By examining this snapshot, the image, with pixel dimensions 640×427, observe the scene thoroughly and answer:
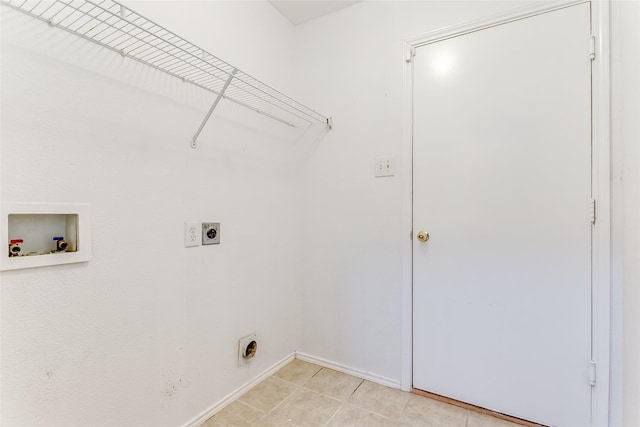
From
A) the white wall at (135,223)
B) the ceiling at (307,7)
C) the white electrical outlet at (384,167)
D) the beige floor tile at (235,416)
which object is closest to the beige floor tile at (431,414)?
the beige floor tile at (235,416)

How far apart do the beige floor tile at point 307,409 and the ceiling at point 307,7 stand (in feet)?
7.90

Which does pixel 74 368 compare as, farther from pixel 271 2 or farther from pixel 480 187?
pixel 271 2

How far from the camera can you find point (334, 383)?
6.05 feet

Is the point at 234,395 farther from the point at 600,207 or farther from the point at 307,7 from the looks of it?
the point at 307,7

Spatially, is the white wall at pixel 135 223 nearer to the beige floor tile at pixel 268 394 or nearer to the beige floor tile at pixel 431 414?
the beige floor tile at pixel 268 394

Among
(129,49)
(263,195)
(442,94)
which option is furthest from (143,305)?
(442,94)

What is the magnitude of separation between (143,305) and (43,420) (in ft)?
1.41

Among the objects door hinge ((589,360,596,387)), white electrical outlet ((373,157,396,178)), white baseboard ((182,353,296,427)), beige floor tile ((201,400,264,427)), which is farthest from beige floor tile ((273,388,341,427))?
white electrical outlet ((373,157,396,178))

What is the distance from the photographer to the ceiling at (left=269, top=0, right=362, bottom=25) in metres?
1.92

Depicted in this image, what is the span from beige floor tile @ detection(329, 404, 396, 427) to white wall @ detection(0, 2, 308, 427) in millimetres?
568

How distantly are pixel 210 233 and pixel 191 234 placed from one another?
0.36 ft

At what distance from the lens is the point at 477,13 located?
1.59 meters

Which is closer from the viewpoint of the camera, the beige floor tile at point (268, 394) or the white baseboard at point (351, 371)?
the beige floor tile at point (268, 394)

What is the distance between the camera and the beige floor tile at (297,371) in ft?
6.20
